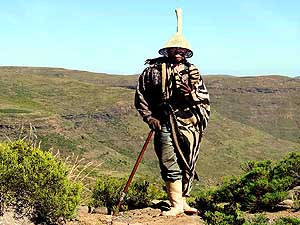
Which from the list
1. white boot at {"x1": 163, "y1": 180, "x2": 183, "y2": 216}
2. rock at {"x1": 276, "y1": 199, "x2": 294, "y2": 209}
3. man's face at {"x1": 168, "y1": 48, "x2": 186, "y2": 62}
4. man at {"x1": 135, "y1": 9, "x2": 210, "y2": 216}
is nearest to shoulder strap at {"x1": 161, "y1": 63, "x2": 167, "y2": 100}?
man at {"x1": 135, "y1": 9, "x2": 210, "y2": 216}

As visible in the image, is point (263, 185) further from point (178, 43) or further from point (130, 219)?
point (178, 43)

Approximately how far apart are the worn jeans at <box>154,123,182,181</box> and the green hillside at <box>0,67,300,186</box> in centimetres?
Answer: 3291

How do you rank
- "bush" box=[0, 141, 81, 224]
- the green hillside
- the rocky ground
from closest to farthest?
1. "bush" box=[0, 141, 81, 224]
2. the rocky ground
3. the green hillside

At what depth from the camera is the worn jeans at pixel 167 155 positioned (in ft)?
24.1

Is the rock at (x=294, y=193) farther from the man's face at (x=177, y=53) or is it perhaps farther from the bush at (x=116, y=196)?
the man's face at (x=177, y=53)

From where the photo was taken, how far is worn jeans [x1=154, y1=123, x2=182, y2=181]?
7359mm

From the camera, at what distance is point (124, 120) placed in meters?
77.5

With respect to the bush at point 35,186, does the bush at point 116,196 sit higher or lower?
lower

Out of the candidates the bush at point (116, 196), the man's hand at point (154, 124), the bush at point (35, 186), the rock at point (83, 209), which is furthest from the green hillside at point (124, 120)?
the bush at point (35, 186)

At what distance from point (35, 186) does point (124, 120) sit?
233 ft

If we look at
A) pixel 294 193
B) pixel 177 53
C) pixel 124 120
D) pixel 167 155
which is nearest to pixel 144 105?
pixel 167 155

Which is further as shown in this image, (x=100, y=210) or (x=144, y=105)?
(x=100, y=210)

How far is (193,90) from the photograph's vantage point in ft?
23.9

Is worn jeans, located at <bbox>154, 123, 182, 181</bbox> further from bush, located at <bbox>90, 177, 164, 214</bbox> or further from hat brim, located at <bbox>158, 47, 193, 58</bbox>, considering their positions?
bush, located at <bbox>90, 177, 164, 214</bbox>
